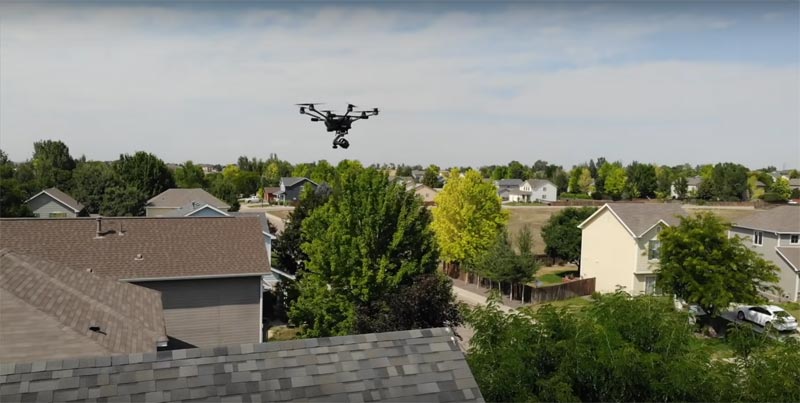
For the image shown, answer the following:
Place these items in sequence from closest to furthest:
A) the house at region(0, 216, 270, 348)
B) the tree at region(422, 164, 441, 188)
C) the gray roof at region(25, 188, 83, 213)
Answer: the house at region(0, 216, 270, 348) → the gray roof at region(25, 188, 83, 213) → the tree at region(422, 164, 441, 188)

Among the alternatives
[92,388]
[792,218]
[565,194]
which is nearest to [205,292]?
[92,388]

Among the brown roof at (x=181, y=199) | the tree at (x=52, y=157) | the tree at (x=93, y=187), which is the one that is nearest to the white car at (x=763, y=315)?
the brown roof at (x=181, y=199)

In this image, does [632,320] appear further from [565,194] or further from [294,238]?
[565,194]

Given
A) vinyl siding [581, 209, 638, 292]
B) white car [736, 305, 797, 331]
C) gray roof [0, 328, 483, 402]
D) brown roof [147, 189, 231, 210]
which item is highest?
brown roof [147, 189, 231, 210]

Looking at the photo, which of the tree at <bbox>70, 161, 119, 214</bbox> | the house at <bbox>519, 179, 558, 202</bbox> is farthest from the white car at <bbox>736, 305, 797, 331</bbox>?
the house at <bbox>519, 179, 558, 202</bbox>

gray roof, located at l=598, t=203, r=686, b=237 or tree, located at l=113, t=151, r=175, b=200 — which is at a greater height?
tree, located at l=113, t=151, r=175, b=200

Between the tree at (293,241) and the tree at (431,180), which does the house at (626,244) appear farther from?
the tree at (431,180)

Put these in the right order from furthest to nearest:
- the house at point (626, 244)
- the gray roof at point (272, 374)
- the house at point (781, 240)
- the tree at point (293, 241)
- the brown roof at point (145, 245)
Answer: the house at point (626, 244)
the house at point (781, 240)
the tree at point (293, 241)
the brown roof at point (145, 245)
the gray roof at point (272, 374)

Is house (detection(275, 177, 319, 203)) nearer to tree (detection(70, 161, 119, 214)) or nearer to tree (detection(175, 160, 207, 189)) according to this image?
tree (detection(175, 160, 207, 189))
